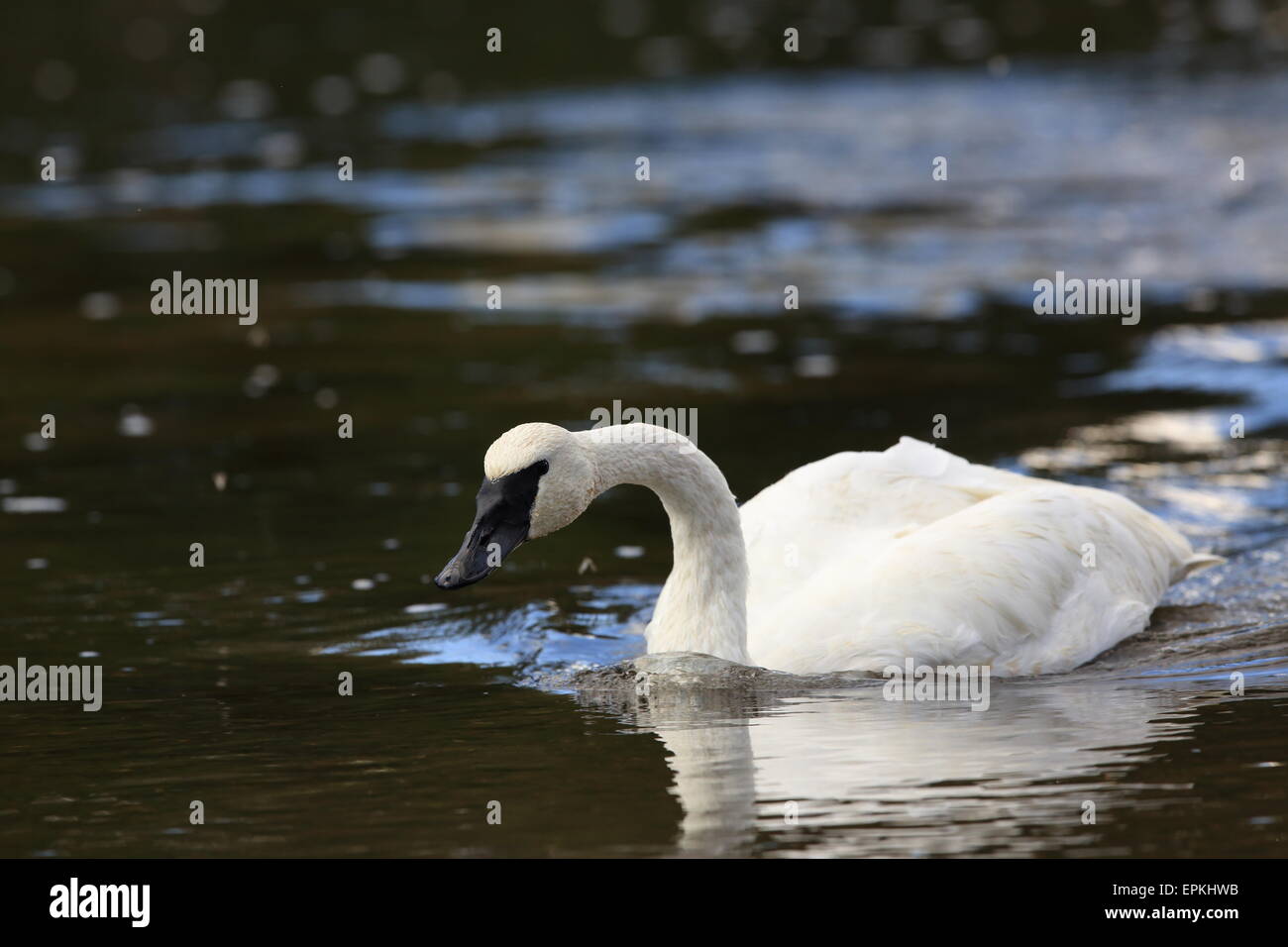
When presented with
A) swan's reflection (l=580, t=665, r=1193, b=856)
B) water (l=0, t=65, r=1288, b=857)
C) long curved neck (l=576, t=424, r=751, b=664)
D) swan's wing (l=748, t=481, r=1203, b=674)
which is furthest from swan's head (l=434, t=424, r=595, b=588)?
swan's wing (l=748, t=481, r=1203, b=674)

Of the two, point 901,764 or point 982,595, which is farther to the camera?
point 982,595

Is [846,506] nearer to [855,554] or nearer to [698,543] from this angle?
[855,554]

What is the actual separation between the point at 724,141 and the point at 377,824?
2090 cm

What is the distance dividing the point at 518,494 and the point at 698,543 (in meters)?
1.15

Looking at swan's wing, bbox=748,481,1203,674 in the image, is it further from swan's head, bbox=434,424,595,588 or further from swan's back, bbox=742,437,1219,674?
swan's head, bbox=434,424,595,588

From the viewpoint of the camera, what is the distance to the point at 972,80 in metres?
29.2

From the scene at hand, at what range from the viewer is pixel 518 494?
7996mm

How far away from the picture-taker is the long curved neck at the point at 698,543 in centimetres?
867

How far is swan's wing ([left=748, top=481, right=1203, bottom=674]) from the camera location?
8719 mm

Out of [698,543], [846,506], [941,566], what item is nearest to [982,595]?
[941,566]

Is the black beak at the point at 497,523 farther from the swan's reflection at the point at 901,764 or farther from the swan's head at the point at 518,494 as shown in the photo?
the swan's reflection at the point at 901,764

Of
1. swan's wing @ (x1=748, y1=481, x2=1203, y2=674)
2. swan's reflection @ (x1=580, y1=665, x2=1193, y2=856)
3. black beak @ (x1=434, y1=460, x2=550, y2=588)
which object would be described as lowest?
swan's reflection @ (x1=580, y1=665, x2=1193, y2=856)

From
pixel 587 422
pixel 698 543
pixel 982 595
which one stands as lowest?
pixel 982 595
